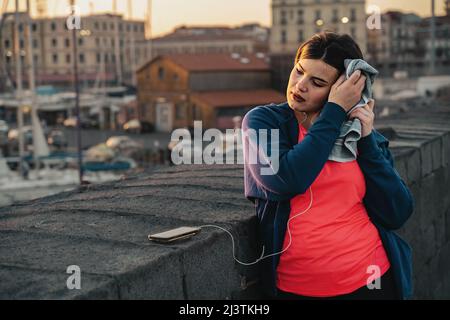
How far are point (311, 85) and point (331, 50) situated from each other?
5.3 inches

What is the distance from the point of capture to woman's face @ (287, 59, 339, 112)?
103 inches

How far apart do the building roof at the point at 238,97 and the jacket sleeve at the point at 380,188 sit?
42.4 meters

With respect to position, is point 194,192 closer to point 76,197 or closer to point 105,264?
point 76,197

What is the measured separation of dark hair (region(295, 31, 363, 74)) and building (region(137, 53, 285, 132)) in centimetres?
4269

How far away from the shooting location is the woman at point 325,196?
2.44 m

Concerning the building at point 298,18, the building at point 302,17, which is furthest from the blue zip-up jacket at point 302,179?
the building at point 298,18

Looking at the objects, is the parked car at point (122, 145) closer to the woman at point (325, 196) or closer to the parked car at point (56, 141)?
the parked car at point (56, 141)

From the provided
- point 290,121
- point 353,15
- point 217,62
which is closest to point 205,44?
point 353,15

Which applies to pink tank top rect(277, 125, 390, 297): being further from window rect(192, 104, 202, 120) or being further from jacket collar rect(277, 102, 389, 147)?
window rect(192, 104, 202, 120)

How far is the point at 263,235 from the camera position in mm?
2674

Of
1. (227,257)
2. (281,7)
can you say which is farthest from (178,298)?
(281,7)

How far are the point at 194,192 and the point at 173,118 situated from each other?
4605cm

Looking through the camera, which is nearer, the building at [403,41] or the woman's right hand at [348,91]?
the woman's right hand at [348,91]
